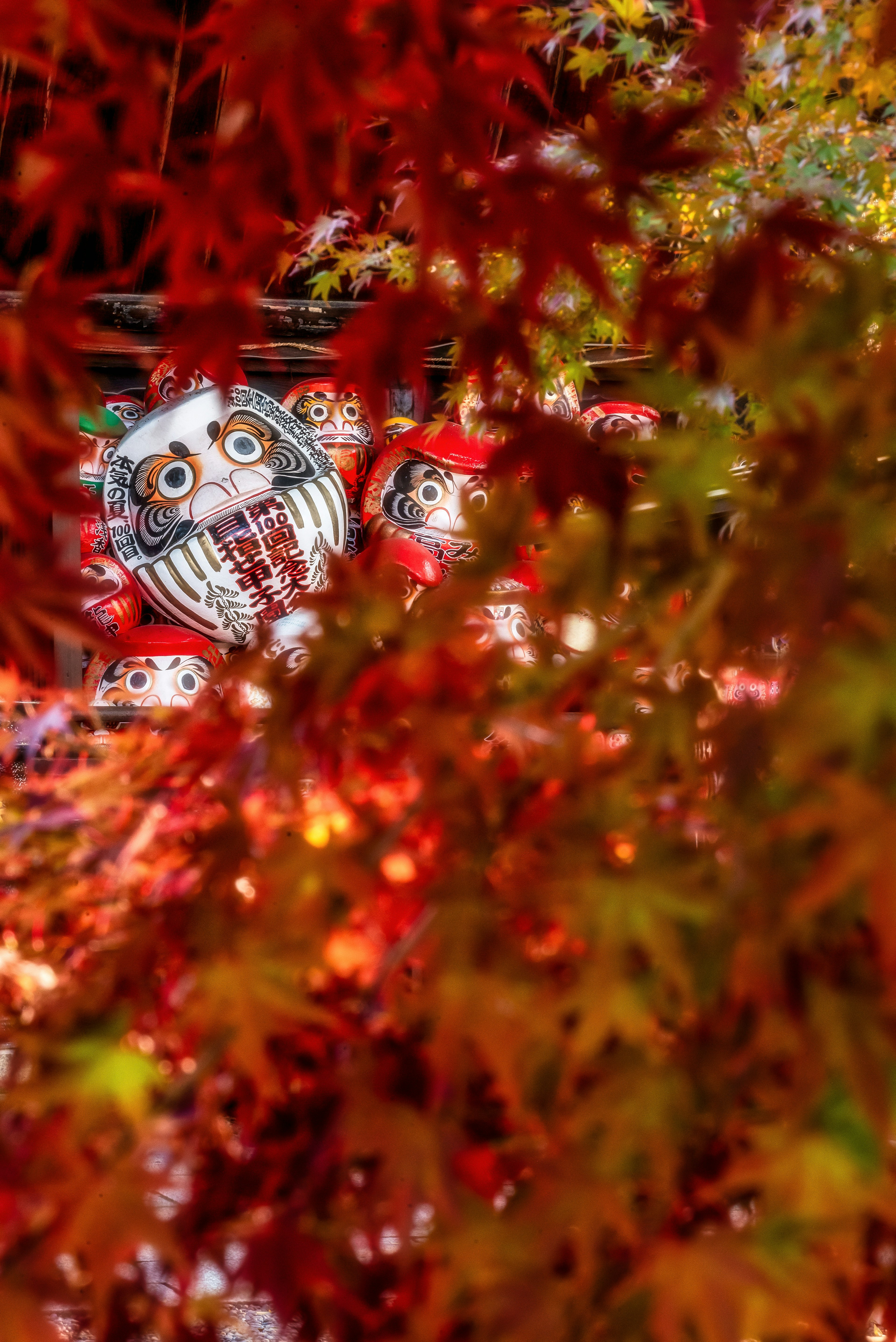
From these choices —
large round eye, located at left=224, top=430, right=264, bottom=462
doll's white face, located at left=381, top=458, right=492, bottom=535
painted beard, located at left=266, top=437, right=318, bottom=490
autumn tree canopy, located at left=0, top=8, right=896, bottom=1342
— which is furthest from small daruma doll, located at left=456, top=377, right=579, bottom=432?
autumn tree canopy, located at left=0, top=8, right=896, bottom=1342

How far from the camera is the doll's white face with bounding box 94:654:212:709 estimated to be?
3.22m

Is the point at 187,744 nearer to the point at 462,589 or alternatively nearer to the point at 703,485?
A: the point at 462,589

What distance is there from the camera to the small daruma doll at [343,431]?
3566 millimetres

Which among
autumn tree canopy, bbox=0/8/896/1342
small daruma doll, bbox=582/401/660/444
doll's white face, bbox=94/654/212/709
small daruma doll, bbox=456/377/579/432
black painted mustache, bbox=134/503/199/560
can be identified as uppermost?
autumn tree canopy, bbox=0/8/896/1342

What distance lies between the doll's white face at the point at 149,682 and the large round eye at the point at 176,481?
49 centimetres

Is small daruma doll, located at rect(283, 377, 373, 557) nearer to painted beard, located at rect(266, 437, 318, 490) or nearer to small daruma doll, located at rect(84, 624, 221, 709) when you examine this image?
painted beard, located at rect(266, 437, 318, 490)

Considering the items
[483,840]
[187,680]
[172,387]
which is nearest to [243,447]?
[172,387]

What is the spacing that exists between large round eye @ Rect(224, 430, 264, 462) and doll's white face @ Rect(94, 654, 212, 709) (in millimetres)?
625

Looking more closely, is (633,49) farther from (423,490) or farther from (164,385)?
(164,385)

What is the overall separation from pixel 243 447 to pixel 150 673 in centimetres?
73

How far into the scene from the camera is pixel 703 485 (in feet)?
1.59

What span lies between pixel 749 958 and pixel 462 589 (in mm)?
200

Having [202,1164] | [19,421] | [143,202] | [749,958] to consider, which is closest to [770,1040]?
[749,958]

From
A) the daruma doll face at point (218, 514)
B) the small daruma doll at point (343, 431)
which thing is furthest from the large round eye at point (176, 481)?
the small daruma doll at point (343, 431)
